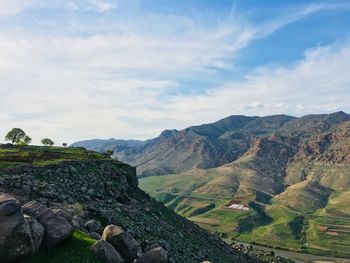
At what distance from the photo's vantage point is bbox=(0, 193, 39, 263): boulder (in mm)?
31422

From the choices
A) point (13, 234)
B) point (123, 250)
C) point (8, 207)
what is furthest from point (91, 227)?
point (13, 234)

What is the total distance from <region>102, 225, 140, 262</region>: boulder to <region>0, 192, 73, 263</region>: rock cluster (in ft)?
14.5

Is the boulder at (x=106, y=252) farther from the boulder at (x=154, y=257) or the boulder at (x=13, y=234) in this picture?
the boulder at (x=13, y=234)

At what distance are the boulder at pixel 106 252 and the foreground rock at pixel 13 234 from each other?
16.9 ft

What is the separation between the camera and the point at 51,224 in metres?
36.0

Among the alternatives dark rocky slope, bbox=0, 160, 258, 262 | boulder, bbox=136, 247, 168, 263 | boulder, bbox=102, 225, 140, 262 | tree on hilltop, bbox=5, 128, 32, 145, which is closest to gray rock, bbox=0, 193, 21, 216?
boulder, bbox=102, 225, 140, 262

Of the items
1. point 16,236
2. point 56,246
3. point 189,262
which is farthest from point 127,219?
point 16,236

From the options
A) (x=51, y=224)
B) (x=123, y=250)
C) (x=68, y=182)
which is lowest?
(x=123, y=250)

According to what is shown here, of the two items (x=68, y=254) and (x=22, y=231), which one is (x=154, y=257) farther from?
(x=22, y=231)

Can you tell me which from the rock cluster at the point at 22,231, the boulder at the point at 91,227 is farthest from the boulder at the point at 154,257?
the boulder at the point at 91,227

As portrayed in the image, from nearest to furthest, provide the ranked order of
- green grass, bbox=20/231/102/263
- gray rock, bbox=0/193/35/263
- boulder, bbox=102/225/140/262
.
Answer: gray rock, bbox=0/193/35/263 < green grass, bbox=20/231/102/263 < boulder, bbox=102/225/140/262

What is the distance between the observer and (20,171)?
72.1 m

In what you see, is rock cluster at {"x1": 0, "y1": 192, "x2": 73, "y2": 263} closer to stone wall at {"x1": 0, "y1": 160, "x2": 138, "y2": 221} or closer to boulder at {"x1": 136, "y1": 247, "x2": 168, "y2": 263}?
boulder at {"x1": 136, "y1": 247, "x2": 168, "y2": 263}

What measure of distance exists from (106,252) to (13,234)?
8.09 m
